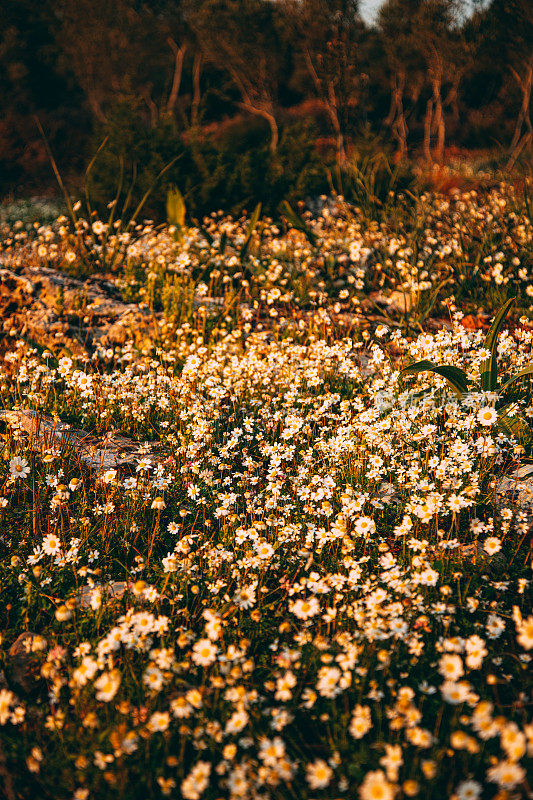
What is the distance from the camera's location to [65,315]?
6121 millimetres

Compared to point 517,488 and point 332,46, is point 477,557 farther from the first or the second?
point 332,46

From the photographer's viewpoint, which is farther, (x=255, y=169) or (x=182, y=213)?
(x=255, y=169)

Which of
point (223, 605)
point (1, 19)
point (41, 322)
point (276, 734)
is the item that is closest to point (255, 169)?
point (41, 322)

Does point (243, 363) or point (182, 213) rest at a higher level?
point (182, 213)

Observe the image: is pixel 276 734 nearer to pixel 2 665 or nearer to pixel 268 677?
pixel 268 677

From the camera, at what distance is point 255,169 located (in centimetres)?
1049

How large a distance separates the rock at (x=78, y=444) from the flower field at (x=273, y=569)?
0.06m

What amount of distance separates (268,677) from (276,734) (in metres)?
0.31

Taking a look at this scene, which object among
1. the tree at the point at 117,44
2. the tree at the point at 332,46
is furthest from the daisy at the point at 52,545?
the tree at the point at 117,44

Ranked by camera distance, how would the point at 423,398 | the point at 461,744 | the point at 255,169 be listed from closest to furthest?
the point at 461,744 < the point at 423,398 < the point at 255,169

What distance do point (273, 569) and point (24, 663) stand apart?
4.39ft

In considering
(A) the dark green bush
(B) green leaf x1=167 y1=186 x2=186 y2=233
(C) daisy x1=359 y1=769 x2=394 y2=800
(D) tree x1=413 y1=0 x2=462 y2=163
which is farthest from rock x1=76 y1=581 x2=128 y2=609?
(D) tree x1=413 y1=0 x2=462 y2=163

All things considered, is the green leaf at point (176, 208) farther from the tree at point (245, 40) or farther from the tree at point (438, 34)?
the tree at point (438, 34)

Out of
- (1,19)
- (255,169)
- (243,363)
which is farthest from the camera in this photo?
(1,19)
